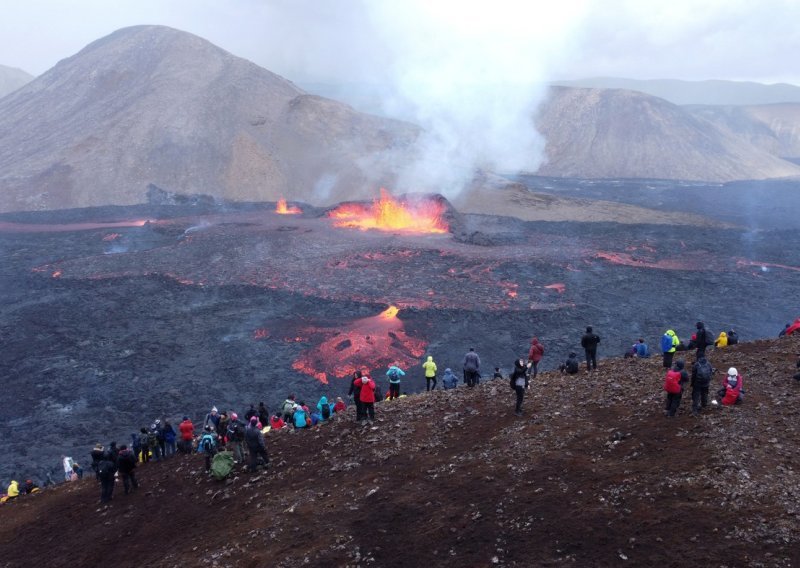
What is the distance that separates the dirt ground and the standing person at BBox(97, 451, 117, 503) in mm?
289

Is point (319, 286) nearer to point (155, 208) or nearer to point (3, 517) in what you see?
point (3, 517)

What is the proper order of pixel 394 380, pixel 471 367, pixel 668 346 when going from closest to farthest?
pixel 668 346 → pixel 471 367 → pixel 394 380

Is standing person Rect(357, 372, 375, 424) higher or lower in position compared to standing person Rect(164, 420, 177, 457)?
higher

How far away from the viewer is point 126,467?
1458 cm

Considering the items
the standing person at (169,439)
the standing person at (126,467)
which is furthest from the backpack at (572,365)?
the standing person at (126,467)

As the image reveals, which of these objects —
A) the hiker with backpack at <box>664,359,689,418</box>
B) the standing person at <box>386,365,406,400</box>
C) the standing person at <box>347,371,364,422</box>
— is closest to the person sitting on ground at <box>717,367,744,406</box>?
the hiker with backpack at <box>664,359,689,418</box>

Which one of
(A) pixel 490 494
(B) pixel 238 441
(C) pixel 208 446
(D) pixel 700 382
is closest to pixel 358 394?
(B) pixel 238 441

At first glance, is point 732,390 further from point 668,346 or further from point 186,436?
point 186,436

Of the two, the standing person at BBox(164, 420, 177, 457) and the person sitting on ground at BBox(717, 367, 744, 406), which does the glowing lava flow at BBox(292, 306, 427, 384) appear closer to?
the standing person at BBox(164, 420, 177, 457)

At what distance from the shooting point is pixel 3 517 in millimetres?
15320

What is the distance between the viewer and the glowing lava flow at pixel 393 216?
188 ft

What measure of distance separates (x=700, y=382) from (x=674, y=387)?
2.07 ft

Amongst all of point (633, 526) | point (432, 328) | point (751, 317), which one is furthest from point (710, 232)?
point (633, 526)

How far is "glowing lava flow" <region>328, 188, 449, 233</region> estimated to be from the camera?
188ft
